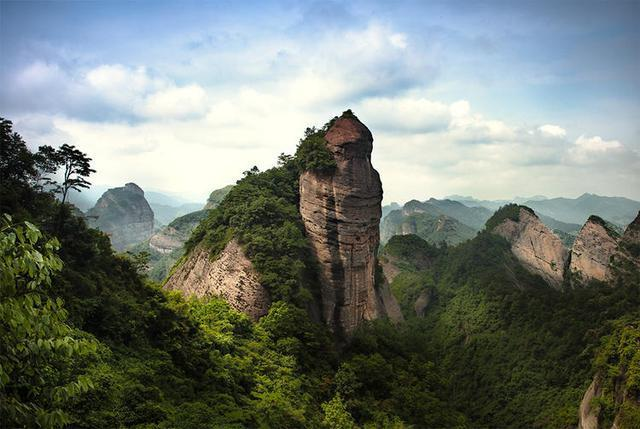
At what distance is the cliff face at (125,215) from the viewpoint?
174 m

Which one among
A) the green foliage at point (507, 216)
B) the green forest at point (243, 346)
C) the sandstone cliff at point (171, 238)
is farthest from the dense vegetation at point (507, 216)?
the sandstone cliff at point (171, 238)

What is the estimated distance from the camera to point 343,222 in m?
34.8

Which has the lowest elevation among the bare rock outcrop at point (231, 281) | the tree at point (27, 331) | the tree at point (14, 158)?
the bare rock outcrop at point (231, 281)

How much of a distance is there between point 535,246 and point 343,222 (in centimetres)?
6513

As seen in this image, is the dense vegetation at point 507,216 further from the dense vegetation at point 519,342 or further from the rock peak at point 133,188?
the rock peak at point 133,188

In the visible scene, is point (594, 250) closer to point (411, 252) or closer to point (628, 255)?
point (628, 255)

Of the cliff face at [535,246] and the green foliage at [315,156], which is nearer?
the green foliage at [315,156]

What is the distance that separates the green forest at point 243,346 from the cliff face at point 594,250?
471 cm

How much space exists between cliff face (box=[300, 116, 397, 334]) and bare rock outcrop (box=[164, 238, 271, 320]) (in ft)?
20.8

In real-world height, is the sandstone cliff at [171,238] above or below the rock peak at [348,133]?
below

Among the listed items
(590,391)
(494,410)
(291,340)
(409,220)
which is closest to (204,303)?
(291,340)

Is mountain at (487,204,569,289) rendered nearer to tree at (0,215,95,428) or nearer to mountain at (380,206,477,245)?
mountain at (380,206,477,245)

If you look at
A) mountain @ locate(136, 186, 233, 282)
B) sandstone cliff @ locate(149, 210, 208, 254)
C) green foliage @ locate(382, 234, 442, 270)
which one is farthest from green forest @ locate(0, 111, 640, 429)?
sandstone cliff @ locate(149, 210, 208, 254)

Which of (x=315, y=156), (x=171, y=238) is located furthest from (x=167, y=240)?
(x=315, y=156)
